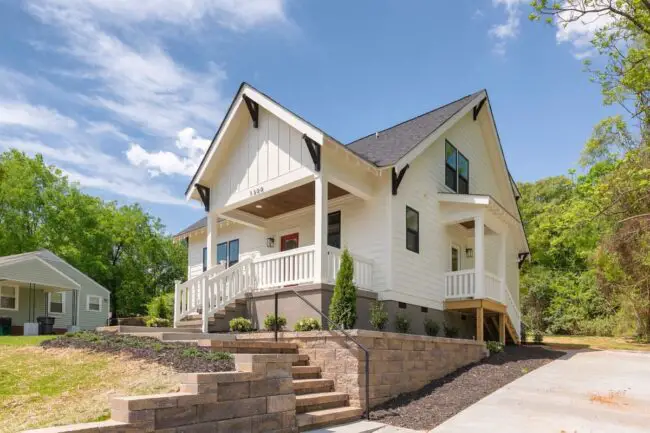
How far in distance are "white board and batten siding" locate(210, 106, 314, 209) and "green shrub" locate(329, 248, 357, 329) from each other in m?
2.55

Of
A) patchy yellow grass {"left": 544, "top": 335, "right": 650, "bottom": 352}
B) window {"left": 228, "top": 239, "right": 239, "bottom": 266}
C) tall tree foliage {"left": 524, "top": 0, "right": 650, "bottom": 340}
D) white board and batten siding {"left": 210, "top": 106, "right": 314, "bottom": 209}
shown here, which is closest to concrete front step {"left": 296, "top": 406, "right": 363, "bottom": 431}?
white board and batten siding {"left": 210, "top": 106, "right": 314, "bottom": 209}

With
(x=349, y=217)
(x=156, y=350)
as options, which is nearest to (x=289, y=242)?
(x=349, y=217)

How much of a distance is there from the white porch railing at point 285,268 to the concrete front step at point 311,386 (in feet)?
9.85

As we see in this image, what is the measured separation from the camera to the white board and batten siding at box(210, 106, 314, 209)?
11.9 meters

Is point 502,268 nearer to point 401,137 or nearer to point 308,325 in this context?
point 401,137

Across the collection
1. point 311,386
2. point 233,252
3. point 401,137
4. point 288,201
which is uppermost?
point 401,137

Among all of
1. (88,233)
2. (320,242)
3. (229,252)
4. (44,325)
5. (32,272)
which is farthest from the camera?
(88,233)

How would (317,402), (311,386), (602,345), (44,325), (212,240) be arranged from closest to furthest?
(317,402), (311,386), (212,240), (602,345), (44,325)

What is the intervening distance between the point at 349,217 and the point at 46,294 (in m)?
22.1

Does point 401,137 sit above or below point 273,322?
above

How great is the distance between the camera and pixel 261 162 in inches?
507

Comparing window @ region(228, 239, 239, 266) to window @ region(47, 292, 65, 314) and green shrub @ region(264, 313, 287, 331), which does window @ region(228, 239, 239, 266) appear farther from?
window @ region(47, 292, 65, 314)

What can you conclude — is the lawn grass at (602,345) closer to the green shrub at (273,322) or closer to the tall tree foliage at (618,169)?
the tall tree foliage at (618,169)

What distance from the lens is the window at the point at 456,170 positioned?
602 inches
